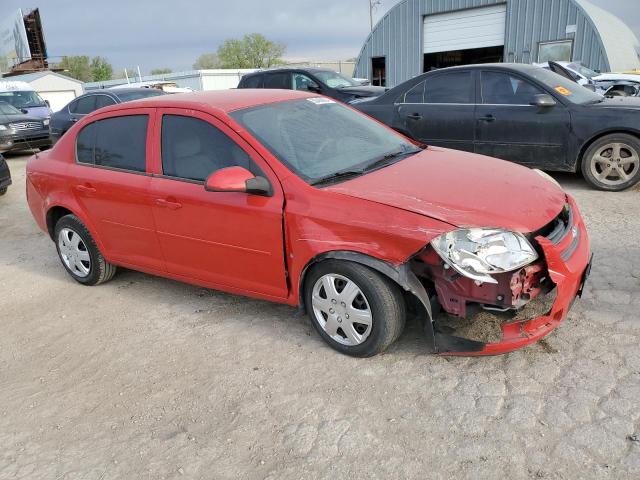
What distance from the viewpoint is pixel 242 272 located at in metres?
3.59

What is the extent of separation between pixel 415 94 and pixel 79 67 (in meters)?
70.6

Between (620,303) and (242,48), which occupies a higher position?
(242,48)

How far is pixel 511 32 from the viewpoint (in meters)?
22.8

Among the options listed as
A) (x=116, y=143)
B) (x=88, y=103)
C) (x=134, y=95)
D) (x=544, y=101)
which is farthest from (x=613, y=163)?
(x=88, y=103)

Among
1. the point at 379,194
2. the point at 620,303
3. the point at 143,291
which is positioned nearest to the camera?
the point at 379,194

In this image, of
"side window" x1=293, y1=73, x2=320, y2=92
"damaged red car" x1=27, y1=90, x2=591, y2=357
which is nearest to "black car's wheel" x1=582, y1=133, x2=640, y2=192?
"damaged red car" x1=27, y1=90, x2=591, y2=357

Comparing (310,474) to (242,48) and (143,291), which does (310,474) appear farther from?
(242,48)

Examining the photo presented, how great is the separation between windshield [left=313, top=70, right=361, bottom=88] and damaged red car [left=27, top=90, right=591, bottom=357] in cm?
698

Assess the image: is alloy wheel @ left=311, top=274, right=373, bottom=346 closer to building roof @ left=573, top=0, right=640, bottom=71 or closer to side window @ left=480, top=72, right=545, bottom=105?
side window @ left=480, top=72, right=545, bottom=105

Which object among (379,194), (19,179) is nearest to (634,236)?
(379,194)

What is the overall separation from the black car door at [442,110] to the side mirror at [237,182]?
4539mm

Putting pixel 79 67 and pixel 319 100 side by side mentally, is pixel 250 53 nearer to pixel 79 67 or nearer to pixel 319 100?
pixel 79 67

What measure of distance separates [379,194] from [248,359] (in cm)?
135

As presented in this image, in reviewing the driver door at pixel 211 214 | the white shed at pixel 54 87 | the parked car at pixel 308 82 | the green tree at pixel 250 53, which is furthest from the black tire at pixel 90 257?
the green tree at pixel 250 53
